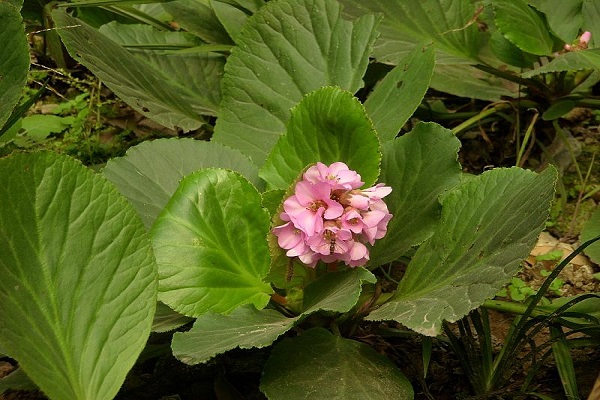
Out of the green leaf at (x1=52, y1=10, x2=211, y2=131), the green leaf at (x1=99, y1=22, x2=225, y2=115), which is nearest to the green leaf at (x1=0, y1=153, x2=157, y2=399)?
the green leaf at (x1=52, y1=10, x2=211, y2=131)

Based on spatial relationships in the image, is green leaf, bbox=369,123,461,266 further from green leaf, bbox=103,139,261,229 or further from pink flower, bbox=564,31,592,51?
pink flower, bbox=564,31,592,51

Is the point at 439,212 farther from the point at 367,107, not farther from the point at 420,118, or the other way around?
the point at 420,118

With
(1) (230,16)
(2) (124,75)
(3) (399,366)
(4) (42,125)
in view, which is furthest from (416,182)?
(4) (42,125)

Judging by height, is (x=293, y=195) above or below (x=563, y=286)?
above

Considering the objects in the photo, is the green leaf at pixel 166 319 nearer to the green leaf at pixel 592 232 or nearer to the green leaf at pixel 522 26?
the green leaf at pixel 592 232

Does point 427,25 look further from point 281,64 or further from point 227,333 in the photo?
point 227,333

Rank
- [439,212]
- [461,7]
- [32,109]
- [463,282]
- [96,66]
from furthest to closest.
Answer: [32,109], [461,7], [96,66], [439,212], [463,282]

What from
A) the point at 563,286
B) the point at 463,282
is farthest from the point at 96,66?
the point at 563,286
